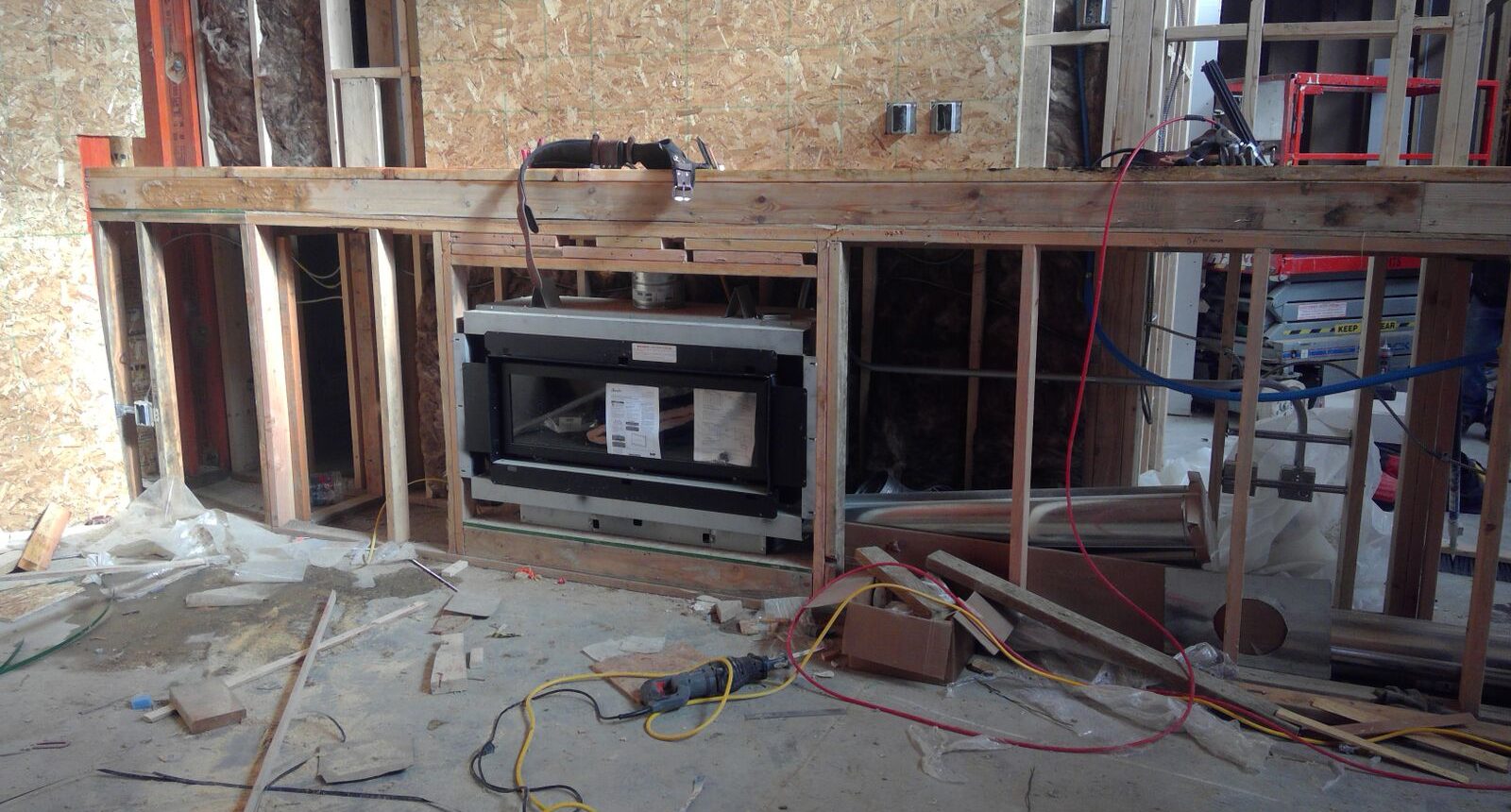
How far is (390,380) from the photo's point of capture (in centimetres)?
385

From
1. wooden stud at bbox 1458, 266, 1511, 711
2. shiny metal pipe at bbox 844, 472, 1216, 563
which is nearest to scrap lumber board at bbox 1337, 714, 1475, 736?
wooden stud at bbox 1458, 266, 1511, 711

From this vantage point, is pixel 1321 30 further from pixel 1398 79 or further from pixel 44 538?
pixel 44 538

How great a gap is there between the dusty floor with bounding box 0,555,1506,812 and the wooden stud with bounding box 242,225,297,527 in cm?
96

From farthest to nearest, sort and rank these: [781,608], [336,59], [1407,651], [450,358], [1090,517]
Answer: [336,59]
[450,358]
[781,608]
[1090,517]
[1407,651]

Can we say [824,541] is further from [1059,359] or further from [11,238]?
[11,238]

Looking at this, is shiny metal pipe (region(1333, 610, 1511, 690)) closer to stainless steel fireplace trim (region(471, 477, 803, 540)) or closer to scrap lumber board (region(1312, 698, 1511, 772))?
scrap lumber board (region(1312, 698, 1511, 772))

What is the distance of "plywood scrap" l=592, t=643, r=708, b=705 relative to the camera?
2.87 meters

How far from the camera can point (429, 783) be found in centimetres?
238

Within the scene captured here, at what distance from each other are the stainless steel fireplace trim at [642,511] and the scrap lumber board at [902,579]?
25 cm

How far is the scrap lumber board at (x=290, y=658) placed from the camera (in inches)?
106

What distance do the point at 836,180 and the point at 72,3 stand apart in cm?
319

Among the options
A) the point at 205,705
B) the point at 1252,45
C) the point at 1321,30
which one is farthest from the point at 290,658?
the point at 1321,30

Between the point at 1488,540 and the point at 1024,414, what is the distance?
1.17 metres

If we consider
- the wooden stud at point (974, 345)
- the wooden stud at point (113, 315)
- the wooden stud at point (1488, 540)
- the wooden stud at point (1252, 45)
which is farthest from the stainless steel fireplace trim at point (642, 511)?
the wooden stud at point (1252, 45)
